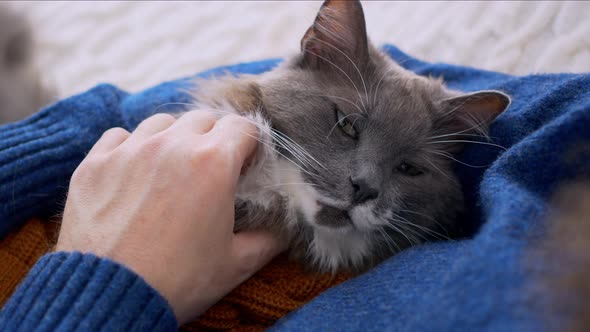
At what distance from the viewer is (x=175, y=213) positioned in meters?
1.07

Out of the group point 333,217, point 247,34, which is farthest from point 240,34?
point 333,217

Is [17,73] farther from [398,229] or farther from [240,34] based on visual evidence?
[398,229]

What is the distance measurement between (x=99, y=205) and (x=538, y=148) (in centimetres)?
104

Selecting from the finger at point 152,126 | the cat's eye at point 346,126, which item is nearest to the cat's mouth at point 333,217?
the cat's eye at point 346,126

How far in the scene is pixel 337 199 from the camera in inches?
45.9

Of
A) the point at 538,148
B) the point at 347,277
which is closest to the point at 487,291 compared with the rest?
the point at 538,148

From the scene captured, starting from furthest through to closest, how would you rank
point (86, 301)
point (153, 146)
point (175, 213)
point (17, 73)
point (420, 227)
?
point (17, 73) → point (420, 227) → point (153, 146) → point (175, 213) → point (86, 301)

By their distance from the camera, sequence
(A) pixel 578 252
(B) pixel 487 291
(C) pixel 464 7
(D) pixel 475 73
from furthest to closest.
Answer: (C) pixel 464 7, (D) pixel 475 73, (B) pixel 487 291, (A) pixel 578 252

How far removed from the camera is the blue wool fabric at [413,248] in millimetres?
773

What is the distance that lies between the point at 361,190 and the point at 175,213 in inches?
17.6

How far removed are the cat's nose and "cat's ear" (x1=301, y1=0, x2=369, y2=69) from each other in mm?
409

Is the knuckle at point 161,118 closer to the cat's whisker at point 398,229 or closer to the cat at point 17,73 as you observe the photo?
the cat's whisker at point 398,229

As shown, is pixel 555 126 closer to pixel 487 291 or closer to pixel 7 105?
pixel 487 291

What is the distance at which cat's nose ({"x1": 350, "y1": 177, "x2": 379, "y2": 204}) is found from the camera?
1.15 m
